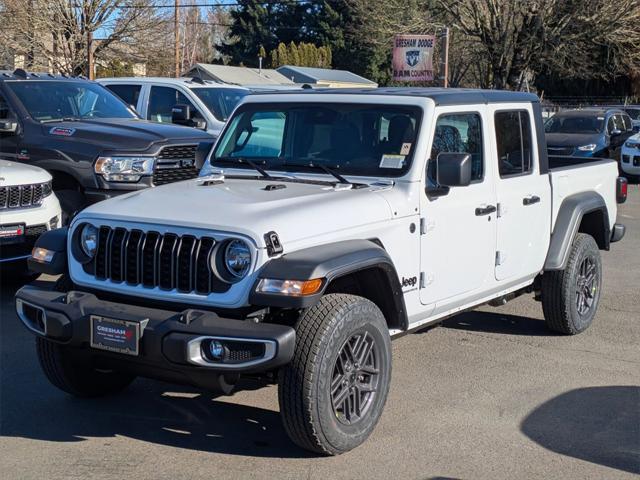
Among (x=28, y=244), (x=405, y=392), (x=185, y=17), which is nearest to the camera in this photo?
(x=405, y=392)

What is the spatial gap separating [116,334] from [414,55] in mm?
30520

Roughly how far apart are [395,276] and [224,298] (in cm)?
105

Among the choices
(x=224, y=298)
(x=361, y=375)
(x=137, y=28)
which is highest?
(x=137, y=28)

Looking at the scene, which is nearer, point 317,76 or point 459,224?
point 459,224

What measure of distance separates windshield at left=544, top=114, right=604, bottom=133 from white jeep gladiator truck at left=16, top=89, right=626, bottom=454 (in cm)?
1491

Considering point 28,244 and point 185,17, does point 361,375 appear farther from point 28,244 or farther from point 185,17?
point 185,17

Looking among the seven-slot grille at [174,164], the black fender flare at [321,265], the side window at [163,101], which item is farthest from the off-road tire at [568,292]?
the side window at [163,101]

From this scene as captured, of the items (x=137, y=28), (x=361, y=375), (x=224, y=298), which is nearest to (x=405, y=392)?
(x=361, y=375)

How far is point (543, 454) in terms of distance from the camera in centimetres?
493

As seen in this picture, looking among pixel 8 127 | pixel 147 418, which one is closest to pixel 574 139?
pixel 8 127

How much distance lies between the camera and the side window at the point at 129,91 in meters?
13.5

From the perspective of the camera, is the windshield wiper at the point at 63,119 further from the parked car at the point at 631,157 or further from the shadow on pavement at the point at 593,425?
the parked car at the point at 631,157

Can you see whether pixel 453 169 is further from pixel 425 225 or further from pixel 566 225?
pixel 566 225

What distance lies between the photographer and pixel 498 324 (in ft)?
25.5
